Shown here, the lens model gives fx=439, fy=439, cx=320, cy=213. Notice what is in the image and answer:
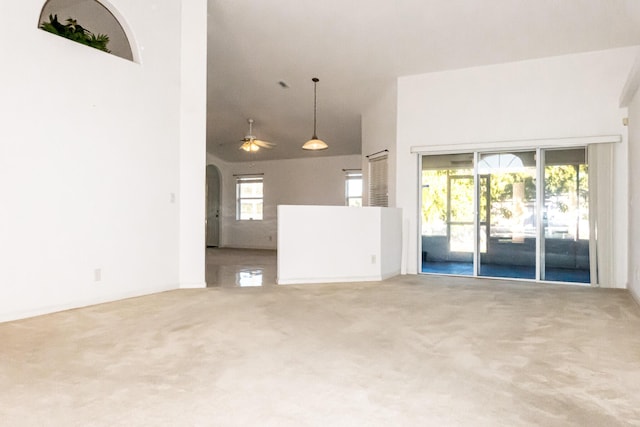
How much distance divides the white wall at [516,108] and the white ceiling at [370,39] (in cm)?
21

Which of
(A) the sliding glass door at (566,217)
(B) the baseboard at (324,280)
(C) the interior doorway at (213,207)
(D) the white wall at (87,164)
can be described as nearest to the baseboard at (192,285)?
(D) the white wall at (87,164)

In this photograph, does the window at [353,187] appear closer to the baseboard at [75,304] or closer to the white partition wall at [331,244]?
the white partition wall at [331,244]

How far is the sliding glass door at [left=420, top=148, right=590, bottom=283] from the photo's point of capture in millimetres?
5988

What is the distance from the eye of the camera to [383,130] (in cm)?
747

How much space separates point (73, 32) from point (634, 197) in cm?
624

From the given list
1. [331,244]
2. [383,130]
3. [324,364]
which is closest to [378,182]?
[383,130]

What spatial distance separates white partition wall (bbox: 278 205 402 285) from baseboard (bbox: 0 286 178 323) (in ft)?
5.05

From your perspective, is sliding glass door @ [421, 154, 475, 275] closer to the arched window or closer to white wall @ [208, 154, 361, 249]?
the arched window

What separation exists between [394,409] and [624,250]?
500 cm

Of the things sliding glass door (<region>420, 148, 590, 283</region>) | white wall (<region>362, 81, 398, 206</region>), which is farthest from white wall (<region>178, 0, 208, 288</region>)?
sliding glass door (<region>420, 148, 590, 283</region>)

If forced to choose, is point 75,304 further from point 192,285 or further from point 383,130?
point 383,130

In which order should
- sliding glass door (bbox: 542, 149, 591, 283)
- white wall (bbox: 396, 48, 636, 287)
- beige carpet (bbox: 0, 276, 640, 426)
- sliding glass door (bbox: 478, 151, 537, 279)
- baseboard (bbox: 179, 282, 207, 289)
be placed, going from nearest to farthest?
beige carpet (bbox: 0, 276, 640, 426) < baseboard (bbox: 179, 282, 207, 289) < white wall (bbox: 396, 48, 636, 287) < sliding glass door (bbox: 542, 149, 591, 283) < sliding glass door (bbox: 478, 151, 537, 279)

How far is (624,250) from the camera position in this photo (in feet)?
18.2

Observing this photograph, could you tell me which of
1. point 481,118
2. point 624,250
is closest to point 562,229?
point 624,250
